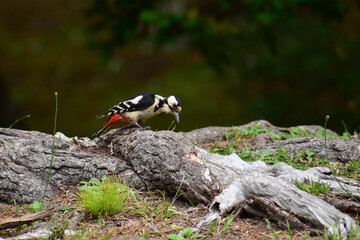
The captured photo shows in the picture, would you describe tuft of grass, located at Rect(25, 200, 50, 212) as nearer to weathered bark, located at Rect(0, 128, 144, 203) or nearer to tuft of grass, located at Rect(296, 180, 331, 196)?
weathered bark, located at Rect(0, 128, 144, 203)

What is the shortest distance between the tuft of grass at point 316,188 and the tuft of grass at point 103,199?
1558 millimetres

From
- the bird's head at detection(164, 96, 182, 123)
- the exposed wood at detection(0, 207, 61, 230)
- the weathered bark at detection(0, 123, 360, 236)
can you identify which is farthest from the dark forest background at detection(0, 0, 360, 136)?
the exposed wood at detection(0, 207, 61, 230)

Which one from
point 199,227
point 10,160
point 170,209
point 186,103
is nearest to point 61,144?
point 10,160

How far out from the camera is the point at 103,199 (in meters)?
3.79

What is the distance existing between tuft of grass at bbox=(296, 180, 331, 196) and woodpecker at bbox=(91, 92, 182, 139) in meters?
1.83

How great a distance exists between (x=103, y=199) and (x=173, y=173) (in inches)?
27.5

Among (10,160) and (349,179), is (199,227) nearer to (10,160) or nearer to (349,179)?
(349,179)

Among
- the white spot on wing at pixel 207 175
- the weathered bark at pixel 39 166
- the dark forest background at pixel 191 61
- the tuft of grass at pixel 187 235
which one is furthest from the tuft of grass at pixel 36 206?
the dark forest background at pixel 191 61

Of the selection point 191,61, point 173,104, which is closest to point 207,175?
point 173,104

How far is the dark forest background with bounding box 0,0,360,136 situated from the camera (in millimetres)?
7698

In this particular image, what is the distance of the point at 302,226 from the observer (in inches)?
142

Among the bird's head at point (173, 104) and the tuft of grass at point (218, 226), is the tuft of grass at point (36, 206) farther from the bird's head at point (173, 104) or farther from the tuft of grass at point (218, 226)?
the bird's head at point (173, 104)

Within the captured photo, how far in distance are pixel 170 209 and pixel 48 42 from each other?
13766 mm

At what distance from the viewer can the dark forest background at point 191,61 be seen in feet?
25.3
